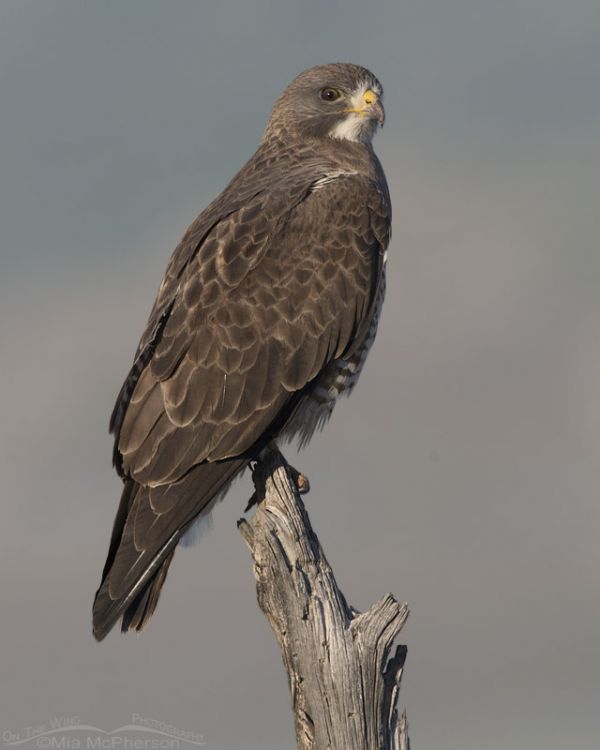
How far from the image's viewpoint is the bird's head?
10.5m

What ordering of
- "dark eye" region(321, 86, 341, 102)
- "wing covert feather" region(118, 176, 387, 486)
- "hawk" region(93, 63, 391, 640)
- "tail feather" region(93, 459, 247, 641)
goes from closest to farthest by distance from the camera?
1. "tail feather" region(93, 459, 247, 641)
2. "hawk" region(93, 63, 391, 640)
3. "wing covert feather" region(118, 176, 387, 486)
4. "dark eye" region(321, 86, 341, 102)

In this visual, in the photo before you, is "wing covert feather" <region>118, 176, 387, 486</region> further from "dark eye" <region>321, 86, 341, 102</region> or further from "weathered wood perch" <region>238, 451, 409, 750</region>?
"dark eye" <region>321, 86, 341, 102</region>

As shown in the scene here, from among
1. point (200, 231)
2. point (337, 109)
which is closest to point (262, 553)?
point (200, 231)

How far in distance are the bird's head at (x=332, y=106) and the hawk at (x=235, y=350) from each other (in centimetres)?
105

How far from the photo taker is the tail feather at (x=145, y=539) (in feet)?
25.0

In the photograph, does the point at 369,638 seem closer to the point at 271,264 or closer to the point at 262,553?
the point at 262,553

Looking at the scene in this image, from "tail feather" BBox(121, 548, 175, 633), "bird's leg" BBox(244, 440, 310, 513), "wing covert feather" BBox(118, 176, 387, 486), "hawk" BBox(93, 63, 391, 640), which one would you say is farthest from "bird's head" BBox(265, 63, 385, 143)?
"tail feather" BBox(121, 548, 175, 633)

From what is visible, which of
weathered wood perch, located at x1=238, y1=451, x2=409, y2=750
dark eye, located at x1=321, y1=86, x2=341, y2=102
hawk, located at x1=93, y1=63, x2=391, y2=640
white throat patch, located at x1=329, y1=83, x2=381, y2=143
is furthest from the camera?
dark eye, located at x1=321, y1=86, x2=341, y2=102

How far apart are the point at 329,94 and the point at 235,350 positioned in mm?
3229

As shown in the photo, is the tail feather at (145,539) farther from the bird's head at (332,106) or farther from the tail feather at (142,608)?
the bird's head at (332,106)

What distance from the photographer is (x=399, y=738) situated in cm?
673

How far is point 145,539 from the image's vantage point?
25.5 feet

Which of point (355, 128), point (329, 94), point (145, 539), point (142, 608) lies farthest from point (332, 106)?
point (142, 608)

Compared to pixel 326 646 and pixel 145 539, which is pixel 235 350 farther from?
pixel 326 646
